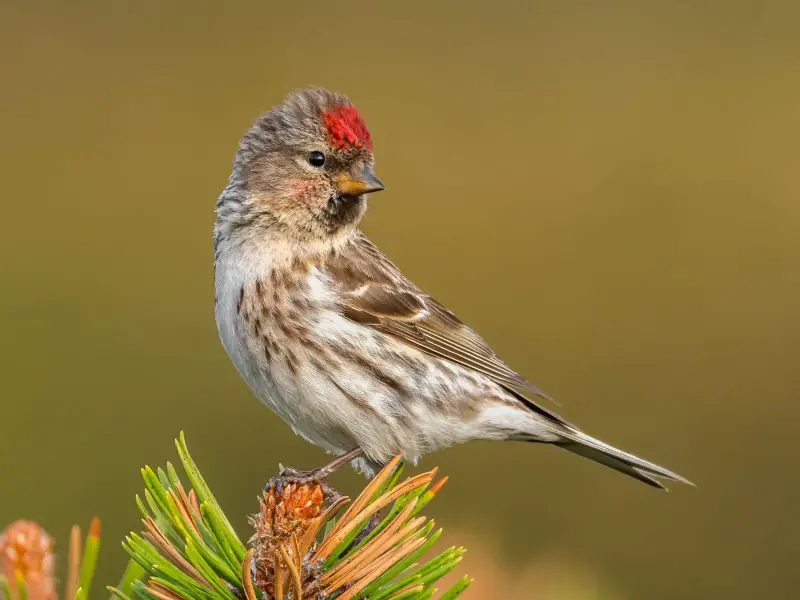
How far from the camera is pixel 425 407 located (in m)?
3.91

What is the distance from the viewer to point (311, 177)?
394 cm

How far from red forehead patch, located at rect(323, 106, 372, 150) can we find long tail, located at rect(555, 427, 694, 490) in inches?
45.4

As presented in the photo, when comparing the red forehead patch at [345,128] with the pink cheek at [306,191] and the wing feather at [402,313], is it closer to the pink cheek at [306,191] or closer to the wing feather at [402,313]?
the pink cheek at [306,191]

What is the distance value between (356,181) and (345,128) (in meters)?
0.17

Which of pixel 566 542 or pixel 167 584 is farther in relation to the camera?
pixel 566 542

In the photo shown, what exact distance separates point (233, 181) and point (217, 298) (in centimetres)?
51

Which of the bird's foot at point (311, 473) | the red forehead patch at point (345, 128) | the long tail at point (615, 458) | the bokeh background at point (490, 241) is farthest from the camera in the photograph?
the bokeh background at point (490, 241)

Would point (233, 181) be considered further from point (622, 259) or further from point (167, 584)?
point (622, 259)

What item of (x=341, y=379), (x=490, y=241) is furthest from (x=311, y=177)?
(x=490, y=241)

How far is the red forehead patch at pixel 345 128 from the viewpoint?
3854 mm

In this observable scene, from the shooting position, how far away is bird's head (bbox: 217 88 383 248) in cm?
387

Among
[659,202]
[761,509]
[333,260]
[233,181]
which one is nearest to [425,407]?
[333,260]

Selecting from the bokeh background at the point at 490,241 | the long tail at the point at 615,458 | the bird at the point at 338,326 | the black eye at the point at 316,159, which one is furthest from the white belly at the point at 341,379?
the bokeh background at the point at 490,241

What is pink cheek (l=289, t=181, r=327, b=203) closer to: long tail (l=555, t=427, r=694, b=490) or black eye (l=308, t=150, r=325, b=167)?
black eye (l=308, t=150, r=325, b=167)
